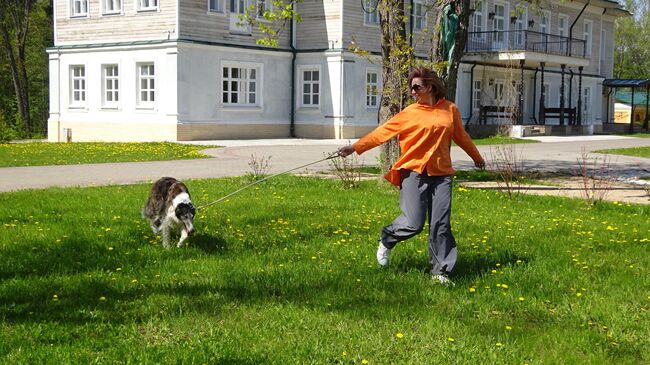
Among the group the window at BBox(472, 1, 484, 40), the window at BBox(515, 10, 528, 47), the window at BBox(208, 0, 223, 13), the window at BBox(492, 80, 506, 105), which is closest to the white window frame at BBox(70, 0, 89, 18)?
A: the window at BBox(208, 0, 223, 13)

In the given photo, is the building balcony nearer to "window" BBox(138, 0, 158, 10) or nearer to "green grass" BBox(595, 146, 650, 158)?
"green grass" BBox(595, 146, 650, 158)

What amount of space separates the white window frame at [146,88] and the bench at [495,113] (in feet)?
52.3

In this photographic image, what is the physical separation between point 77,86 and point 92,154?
1208 centimetres

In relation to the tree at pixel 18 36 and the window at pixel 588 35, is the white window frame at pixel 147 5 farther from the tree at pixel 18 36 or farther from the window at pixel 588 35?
the window at pixel 588 35

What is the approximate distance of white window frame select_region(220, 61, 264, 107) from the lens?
31047 mm

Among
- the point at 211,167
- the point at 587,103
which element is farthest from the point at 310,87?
the point at 587,103

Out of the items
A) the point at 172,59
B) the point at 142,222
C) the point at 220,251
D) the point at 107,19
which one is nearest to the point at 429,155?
the point at 220,251

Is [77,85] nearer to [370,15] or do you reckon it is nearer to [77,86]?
[77,86]

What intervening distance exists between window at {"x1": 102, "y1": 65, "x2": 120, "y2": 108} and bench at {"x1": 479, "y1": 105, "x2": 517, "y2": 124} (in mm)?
16924

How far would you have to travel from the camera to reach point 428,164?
258 inches

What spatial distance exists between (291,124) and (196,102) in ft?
16.9

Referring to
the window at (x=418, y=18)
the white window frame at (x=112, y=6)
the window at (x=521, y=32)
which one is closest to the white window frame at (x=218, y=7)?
the white window frame at (x=112, y=6)

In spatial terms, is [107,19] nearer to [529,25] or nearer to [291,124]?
[291,124]

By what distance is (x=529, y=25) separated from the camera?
44531 mm
